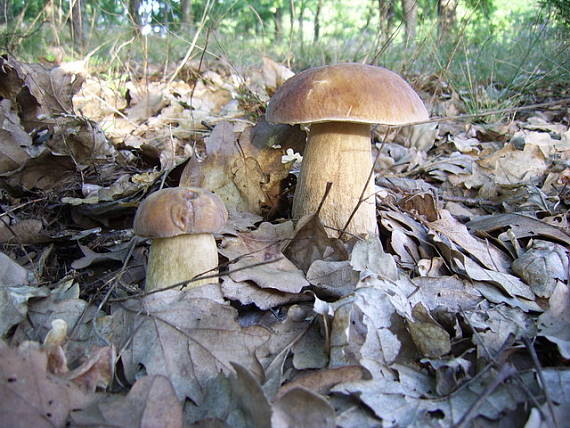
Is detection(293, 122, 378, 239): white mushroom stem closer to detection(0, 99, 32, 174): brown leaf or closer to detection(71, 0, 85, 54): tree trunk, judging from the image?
detection(0, 99, 32, 174): brown leaf

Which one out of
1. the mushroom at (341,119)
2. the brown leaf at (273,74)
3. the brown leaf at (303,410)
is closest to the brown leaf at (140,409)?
the brown leaf at (303,410)

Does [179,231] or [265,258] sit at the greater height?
[179,231]

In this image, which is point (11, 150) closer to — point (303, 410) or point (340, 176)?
point (340, 176)

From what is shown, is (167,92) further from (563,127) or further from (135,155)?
(563,127)

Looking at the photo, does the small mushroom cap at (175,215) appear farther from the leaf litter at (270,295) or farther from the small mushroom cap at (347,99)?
the small mushroom cap at (347,99)

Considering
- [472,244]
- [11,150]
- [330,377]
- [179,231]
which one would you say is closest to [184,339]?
[179,231]

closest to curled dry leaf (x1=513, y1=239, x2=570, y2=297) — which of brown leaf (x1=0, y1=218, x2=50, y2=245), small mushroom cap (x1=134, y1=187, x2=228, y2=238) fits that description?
small mushroom cap (x1=134, y1=187, x2=228, y2=238)
